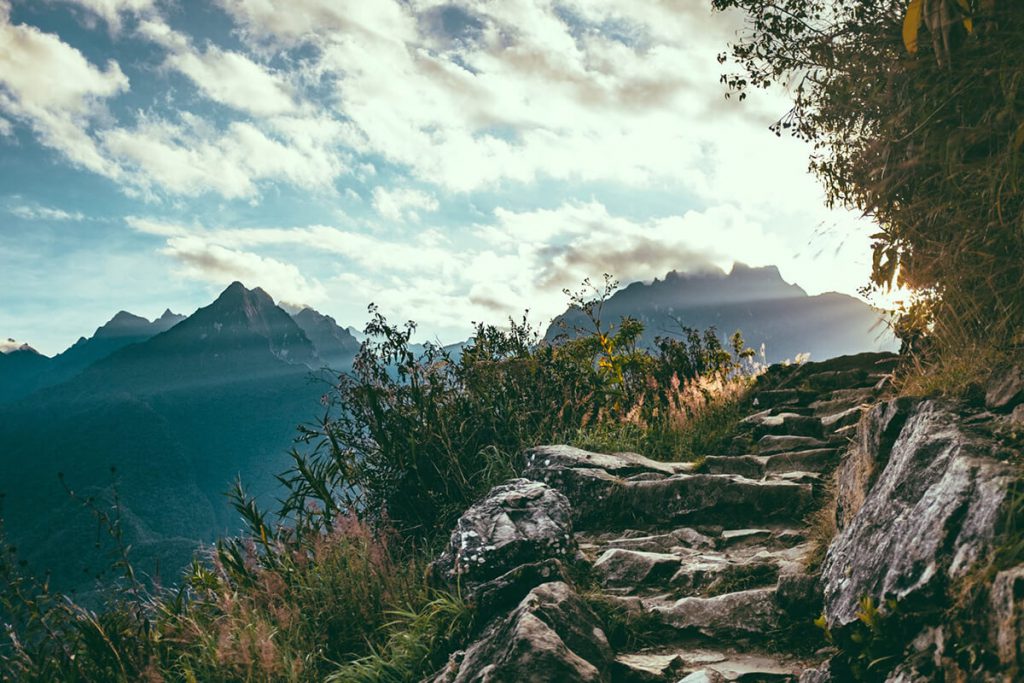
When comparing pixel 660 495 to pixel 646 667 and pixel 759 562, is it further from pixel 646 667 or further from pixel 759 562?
pixel 646 667

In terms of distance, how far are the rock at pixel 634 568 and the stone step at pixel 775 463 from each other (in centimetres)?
212

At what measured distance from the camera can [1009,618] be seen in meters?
2.22

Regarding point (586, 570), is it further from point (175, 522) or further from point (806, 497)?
point (175, 522)

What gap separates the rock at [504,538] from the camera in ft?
15.4

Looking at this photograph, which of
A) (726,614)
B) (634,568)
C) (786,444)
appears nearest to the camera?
(726,614)

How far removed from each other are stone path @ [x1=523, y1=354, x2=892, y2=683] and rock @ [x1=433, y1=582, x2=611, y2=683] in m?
0.24

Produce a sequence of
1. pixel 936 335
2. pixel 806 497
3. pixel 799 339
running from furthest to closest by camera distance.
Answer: pixel 799 339 → pixel 806 497 → pixel 936 335

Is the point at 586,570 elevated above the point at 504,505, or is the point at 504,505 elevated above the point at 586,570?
the point at 504,505

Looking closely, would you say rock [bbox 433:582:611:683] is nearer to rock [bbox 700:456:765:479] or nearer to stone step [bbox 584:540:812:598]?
stone step [bbox 584:540:812:598]

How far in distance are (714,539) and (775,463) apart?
1.73 meters

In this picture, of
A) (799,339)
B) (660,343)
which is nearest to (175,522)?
(660,343)

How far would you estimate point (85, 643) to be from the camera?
506 centimetres

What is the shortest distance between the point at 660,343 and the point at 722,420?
11.0 ft

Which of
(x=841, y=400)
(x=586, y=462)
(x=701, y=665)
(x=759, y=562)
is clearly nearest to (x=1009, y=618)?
(x=701, y=665)
